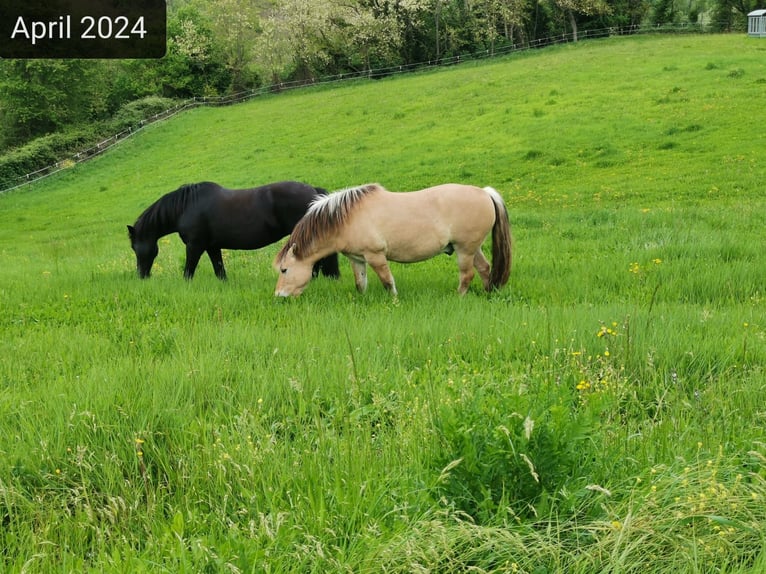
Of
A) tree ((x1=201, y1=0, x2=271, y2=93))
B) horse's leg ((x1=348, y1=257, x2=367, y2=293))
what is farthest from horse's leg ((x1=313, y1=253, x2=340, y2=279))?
tree ((x1=201, y1=0, x2=271, y2=93))

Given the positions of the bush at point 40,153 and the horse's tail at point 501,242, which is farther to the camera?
the bush at point 40,153

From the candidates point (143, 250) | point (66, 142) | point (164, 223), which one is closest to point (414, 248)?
point (164, 223)

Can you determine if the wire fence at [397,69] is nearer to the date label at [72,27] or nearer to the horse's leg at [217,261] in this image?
the date label at [72,27]

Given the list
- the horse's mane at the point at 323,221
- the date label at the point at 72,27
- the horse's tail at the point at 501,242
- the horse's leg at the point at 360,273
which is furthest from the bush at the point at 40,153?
the horse's tail at the point at 501,242

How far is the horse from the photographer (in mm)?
7566

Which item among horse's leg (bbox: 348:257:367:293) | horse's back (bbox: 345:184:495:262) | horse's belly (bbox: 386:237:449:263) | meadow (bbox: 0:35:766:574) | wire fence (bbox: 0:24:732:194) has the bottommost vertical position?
meadow (bbox: 0:35:766:574)

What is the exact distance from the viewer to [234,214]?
9336mm

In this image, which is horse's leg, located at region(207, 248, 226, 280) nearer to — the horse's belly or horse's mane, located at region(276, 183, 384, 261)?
horse's mane, located at region(276, 183, 384, 261)

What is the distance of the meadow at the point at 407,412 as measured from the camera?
2252 millimetres

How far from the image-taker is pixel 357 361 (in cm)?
455

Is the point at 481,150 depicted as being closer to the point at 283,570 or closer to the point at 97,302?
the point at 97,302

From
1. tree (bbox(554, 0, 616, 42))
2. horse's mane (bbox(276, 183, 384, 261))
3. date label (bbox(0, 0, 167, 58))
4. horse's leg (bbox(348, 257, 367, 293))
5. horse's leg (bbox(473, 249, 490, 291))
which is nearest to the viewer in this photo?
horse's mane (bbox(276, 183, 384, 261))

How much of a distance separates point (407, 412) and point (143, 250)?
780 centimetres

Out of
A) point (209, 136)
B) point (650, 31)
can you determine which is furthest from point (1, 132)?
point (650, 31)
